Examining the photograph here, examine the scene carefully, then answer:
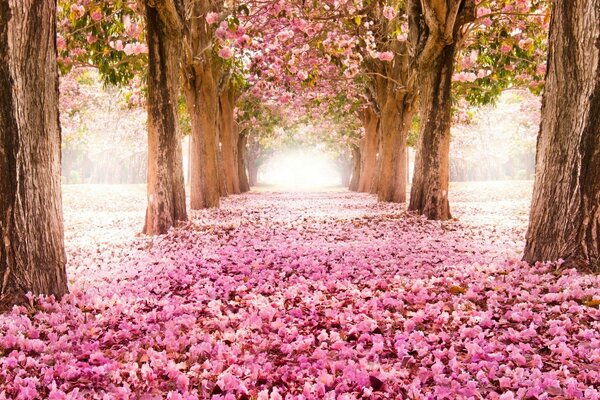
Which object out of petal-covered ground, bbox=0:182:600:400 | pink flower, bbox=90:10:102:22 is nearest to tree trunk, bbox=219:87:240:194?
pink flower, bbox=90:10:102:22

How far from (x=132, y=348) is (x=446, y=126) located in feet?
40.0

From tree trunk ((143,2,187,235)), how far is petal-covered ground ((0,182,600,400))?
312 cm

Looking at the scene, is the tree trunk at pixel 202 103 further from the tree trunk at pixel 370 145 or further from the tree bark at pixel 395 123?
the tree trunk at pixel 370 145

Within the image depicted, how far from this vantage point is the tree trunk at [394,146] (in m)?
23.3

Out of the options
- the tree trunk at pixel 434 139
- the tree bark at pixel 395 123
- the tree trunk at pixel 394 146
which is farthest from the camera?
the tree trunk at pixel 394 146

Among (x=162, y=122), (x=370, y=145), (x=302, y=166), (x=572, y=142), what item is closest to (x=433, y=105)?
(x=162, y=122)

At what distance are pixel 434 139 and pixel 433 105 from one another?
937mm

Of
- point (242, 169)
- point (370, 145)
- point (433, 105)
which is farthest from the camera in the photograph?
point (242, 169)

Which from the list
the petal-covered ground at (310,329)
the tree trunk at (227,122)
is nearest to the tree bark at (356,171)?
the tree trunk at (227,122)

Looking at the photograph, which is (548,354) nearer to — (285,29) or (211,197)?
(285,29)

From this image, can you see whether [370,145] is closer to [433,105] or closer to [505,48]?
[505,48]

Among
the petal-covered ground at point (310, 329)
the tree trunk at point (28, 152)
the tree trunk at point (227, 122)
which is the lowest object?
the petal-covered ground at point (310, 329)

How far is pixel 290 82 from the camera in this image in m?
21.2

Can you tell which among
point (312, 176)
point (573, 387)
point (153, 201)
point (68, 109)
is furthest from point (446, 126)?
point (312, 176)
